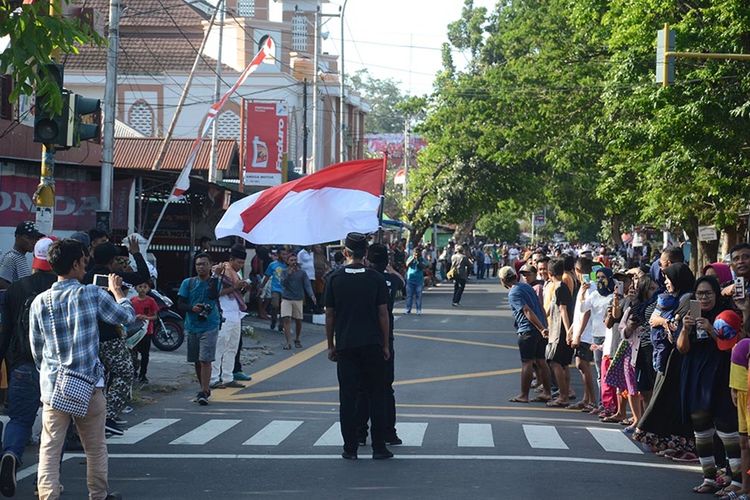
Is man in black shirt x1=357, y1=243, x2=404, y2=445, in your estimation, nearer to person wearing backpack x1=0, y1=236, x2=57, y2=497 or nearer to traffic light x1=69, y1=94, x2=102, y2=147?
person wearing backpack x1=0, y1=236, x2=57, y2=497

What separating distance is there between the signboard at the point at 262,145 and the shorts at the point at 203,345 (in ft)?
71.9

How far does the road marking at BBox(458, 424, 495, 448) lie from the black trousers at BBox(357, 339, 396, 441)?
2.26ft

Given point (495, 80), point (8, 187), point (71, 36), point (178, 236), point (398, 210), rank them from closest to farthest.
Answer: point (71, 36) < point (8, 187) < point (178, 236) < point (495, 80) < point (398, 210)

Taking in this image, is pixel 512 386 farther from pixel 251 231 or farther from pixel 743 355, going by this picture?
pixel 743 355

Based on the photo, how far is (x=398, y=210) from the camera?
90938mm

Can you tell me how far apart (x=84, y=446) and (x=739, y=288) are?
497cm

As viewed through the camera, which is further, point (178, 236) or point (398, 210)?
point (398, 210)

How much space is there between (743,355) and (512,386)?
922 cm

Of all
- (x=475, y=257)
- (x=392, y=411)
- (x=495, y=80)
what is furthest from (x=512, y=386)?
(x=475, y=257)

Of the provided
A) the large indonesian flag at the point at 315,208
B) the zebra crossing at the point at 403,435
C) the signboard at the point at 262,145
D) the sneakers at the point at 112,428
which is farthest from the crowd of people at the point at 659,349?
the signboard at the point at 262,145

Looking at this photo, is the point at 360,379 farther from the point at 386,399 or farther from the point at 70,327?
the point at 70,327

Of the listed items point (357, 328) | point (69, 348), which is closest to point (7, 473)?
point (69, 348)

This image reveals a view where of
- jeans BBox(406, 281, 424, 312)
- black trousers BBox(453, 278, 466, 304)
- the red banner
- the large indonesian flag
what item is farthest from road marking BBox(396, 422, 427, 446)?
black trousers BBox(453, 278, 466, 304)

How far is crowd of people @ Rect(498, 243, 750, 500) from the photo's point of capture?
32.0 ft
